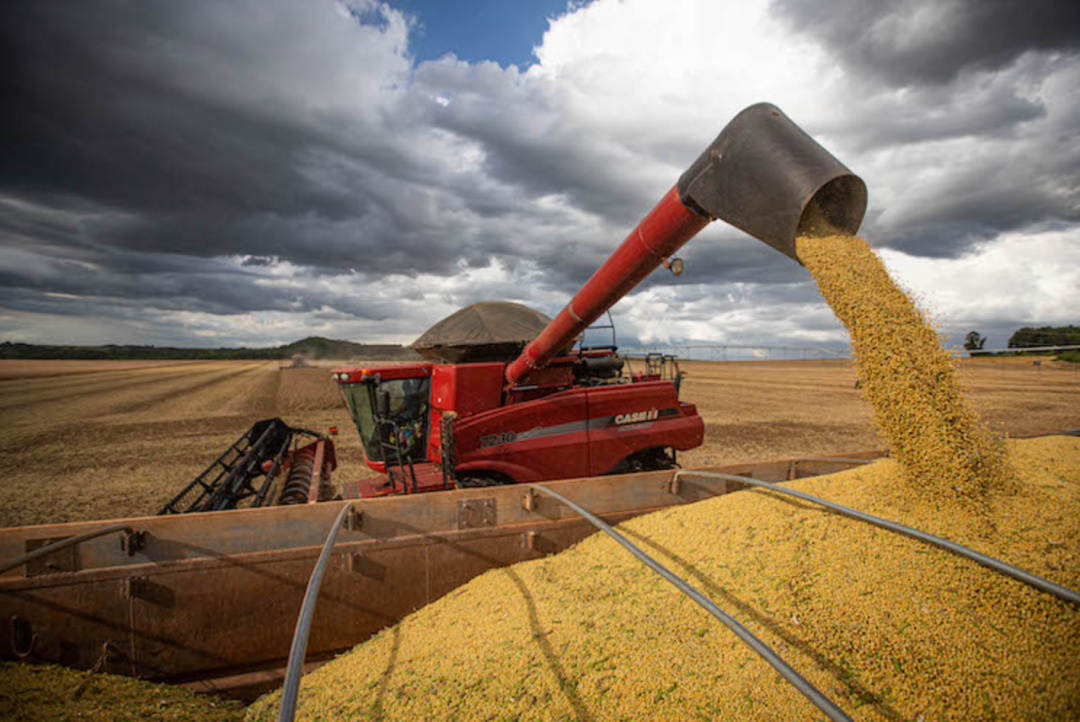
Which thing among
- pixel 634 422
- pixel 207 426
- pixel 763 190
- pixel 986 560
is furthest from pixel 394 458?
pixel 207 426

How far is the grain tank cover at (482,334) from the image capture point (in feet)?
17.2

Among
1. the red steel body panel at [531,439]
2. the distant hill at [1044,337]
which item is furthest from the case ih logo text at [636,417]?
the distant hill at [1044,337]

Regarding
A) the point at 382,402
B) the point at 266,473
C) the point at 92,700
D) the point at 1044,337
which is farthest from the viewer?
the point at 1044,337

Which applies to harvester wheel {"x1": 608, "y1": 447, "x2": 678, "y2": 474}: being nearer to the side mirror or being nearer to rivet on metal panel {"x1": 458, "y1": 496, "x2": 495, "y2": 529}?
rivet on metal panel {"x1": 458, "y1": 496, "x2": 495, "y2": 529}

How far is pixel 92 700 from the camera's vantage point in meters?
2.39

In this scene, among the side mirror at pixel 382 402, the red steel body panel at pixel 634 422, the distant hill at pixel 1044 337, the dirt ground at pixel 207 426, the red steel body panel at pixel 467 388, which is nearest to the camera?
the red steel body panel at pixel 467 388

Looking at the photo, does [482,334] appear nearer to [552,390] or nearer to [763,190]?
[552,390]

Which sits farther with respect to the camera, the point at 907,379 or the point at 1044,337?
the point at 1044,337

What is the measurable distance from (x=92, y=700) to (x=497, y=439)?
10.1ft

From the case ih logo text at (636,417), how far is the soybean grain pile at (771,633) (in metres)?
2.24

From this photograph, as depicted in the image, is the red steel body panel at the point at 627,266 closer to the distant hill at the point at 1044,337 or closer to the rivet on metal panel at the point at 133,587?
the rivet on metal panel at the point at 133,587

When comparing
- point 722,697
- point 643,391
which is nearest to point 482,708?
point 722,697

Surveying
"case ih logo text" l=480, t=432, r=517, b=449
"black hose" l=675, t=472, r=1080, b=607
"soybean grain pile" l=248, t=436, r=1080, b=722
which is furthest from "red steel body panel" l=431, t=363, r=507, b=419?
"black hose" l=675, t=472, r=1080, b=607

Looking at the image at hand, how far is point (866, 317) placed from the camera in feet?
8.50
